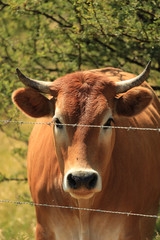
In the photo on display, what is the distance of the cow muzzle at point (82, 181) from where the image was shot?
3.93 m

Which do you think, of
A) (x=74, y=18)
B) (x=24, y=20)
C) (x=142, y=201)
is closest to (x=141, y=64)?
(x=74, y=18)

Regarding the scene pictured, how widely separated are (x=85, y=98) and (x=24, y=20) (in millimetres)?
4425

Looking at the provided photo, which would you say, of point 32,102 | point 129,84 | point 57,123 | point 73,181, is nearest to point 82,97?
point 57,123

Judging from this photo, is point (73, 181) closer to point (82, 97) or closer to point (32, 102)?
point (82, 97)

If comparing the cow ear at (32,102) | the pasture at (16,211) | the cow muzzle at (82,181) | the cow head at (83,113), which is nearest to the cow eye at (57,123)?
the cow head at (83,113)

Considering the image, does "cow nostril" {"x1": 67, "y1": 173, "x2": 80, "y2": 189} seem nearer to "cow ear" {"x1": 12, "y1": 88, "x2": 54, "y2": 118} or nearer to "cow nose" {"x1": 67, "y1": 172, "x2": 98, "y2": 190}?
"cow nose" {"x1": 67, "y1": 172, "x2": 98, "y2": 190}

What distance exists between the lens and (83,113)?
425cm

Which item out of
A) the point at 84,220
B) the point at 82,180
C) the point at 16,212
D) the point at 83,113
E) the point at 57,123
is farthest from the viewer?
the point at 16,212

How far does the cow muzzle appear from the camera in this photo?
393 cm

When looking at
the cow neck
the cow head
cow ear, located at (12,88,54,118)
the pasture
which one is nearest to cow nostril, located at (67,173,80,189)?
the cow head

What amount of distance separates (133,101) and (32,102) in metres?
0.91

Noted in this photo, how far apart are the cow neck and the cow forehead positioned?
86 cm

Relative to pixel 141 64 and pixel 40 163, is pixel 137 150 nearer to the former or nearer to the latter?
pixel 40 163

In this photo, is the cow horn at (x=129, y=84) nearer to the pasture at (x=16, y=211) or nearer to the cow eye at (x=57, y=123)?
the cow eye at (x=57, y=123)
